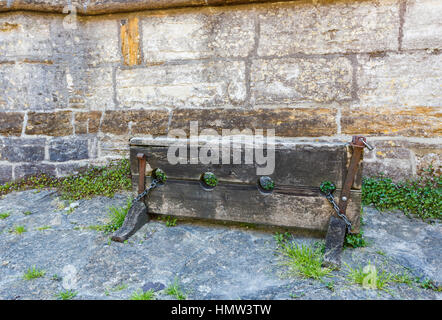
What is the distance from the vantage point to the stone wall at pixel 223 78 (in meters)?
2.95

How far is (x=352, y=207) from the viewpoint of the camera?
6.83 ft

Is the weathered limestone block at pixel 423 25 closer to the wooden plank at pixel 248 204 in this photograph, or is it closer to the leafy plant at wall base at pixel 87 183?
the wooden plank at pixel 248 204

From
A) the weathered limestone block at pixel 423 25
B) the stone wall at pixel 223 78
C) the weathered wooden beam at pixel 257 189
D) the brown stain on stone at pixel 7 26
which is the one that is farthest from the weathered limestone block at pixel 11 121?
the weathered limestone block at pixel 423 25

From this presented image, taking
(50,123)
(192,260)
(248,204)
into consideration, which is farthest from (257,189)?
(50,123)

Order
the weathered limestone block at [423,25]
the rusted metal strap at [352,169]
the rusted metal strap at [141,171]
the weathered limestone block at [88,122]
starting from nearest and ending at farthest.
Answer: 1. the rusted metal strap at [352,169]
2. the rusted metal strap at [141,171]
3. the weathered limestone block at [423,25]
4. the weathered limestone block at [88,122]

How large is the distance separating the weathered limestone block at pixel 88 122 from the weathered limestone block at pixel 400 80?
3190 millimetres

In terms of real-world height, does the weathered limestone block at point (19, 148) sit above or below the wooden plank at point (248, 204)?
above

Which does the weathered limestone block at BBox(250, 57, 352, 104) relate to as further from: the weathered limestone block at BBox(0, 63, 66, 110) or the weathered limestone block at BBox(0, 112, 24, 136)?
the weathered limestone block at BBox(0, 112, 24, 136)

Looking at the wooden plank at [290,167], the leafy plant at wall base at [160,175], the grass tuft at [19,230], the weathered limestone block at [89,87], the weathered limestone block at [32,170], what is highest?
the weathered limestone block at [89,87]

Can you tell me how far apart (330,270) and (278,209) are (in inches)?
22.6

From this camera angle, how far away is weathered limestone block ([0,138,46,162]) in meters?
3.55

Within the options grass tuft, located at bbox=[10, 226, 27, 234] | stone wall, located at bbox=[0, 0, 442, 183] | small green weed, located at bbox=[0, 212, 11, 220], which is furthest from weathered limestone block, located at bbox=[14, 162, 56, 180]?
grass tuft, located at bbox=[10, 226, 27, 234]

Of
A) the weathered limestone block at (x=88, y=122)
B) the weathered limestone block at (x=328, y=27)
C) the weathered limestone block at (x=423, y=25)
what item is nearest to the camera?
the weathered limestone block at (x=423, y=25)

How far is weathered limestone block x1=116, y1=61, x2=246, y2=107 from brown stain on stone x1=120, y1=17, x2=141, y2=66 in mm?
131
